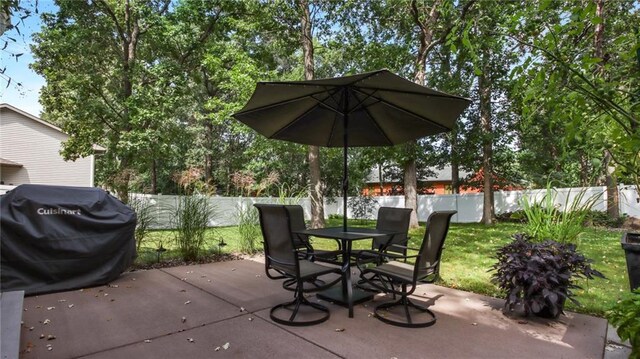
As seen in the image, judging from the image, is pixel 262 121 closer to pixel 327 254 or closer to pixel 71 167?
pixel 327 254

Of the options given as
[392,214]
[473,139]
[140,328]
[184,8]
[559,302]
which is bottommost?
[140,328]

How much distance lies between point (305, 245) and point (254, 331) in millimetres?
1481

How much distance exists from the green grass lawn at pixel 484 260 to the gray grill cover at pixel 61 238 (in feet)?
4.11

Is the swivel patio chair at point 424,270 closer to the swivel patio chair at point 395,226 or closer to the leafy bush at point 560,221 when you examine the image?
the swivel patio chair at point 395,226

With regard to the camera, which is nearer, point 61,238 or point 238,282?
point 61,238

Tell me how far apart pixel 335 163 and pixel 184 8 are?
929 centimetres

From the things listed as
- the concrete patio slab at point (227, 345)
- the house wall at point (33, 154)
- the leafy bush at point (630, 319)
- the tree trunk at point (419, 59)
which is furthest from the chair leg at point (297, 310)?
the house wall at point (33, 154)

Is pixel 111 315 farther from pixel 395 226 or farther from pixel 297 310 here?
pixel 395 226

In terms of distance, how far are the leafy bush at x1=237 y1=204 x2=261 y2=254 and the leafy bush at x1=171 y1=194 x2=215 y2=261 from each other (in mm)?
755

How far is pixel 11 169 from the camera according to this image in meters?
14.9

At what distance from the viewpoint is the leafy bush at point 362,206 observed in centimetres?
1477

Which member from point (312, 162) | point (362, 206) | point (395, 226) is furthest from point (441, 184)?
point (395, 226)

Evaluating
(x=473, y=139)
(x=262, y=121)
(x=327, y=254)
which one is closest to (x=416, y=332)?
(x=327, y=254)

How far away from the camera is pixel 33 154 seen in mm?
15203
